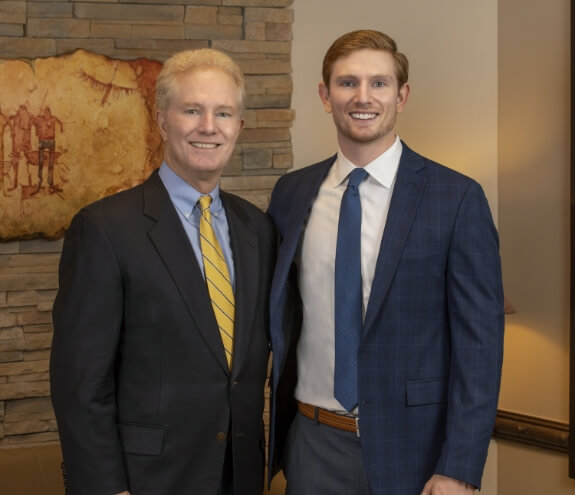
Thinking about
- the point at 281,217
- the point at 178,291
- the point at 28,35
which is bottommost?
the point at 178,291

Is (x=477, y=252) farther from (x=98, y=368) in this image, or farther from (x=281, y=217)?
(x=98, y=368)

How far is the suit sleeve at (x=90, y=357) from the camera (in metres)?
1.86

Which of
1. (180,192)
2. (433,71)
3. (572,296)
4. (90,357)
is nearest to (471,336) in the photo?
(180,192)

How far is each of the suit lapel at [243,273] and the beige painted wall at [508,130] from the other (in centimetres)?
150

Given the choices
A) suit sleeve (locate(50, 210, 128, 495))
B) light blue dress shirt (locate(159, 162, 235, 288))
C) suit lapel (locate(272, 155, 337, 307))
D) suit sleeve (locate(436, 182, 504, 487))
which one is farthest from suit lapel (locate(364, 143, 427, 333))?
suit sleeve (locate(50, 210, 128, 495))

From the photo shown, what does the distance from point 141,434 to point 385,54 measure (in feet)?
3.54

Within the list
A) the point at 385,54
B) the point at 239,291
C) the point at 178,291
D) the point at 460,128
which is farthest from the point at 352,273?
the point at 460,128

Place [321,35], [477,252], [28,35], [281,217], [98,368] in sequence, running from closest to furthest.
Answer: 1. [98,368]
2. [477,252]
3. [281,217]
4. [28,35]
5. [321,35]

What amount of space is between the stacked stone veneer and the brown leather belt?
153 centimetres

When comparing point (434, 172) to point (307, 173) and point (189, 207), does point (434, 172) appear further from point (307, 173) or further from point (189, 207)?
point (189, 207)

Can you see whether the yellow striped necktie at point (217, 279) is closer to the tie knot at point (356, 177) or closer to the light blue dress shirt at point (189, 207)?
the light blue dress shirt at point (189, 207)

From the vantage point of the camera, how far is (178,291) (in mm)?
1926

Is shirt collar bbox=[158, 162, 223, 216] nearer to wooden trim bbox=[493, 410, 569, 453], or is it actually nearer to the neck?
the neck

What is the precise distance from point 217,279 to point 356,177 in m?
0.43
